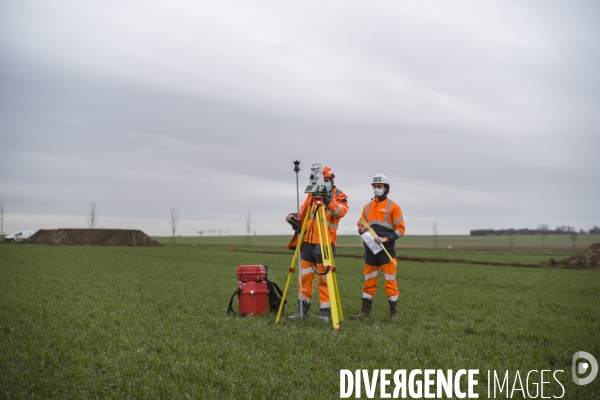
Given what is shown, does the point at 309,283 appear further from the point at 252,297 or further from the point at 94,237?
the point at 94,237

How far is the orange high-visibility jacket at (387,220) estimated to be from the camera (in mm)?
10391

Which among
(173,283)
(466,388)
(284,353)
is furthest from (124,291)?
(466,388)

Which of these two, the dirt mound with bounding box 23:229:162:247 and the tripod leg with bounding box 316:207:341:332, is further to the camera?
the dirt mound with bounding box 23:229:162:247

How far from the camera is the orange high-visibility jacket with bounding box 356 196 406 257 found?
34.1ft

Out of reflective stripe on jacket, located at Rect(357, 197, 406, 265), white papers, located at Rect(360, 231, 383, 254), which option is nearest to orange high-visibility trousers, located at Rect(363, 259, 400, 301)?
reflective stripe on jacket, located at Rect(357, 197, 406, 265)

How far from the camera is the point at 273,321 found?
959 centimetres

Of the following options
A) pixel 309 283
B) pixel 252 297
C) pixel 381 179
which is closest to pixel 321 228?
pixel 309 283

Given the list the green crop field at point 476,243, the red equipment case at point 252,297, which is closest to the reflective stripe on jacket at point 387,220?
the red equipment case at point 252,297

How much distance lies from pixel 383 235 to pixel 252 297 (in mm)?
3039

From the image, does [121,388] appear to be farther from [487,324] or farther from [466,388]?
[487,324]

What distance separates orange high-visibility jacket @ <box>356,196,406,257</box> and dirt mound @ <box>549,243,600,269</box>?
1051 inches

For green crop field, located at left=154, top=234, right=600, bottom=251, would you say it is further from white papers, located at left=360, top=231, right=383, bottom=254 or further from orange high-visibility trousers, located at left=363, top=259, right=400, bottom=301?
white papers, located at left=360, top=231, right=383, bottom=254

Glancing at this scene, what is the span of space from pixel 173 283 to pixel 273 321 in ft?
26.2

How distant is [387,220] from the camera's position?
10.5 meters
